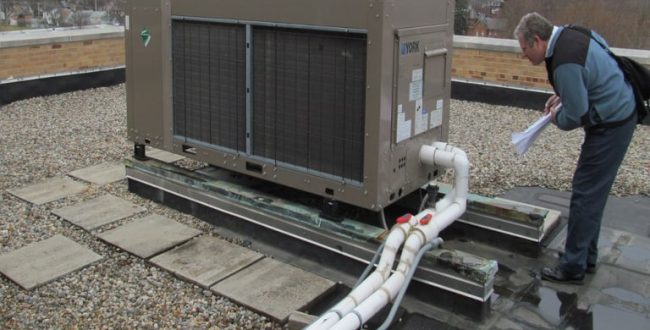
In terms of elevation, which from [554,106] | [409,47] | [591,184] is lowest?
[591,184]

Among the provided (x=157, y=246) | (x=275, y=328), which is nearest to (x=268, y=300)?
(x=275, y=328)


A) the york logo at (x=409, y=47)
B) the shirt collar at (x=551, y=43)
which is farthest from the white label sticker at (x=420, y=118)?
the shirt collar at (x=551, y=43)

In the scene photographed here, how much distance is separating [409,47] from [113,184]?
3.18 metres

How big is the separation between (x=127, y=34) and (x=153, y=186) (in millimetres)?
1261

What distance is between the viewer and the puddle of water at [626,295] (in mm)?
3764

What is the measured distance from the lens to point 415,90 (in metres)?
3.93

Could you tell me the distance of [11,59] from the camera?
8.70 m

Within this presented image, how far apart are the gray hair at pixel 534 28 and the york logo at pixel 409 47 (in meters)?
0.62

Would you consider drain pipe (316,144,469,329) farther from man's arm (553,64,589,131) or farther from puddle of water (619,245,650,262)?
puddle of water (619,245,650,262)

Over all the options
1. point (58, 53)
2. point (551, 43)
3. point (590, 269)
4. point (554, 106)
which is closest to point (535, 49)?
point (551, 43)

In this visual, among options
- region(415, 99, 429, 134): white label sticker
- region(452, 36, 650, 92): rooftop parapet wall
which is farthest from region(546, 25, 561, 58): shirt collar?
region(452, 36, 650, 92): rooftop parapet wall

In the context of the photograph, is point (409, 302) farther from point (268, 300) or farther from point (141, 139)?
point (141, 139)

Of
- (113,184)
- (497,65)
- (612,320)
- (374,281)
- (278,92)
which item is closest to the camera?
(374,281)

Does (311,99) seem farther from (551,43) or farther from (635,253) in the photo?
(635,253)
